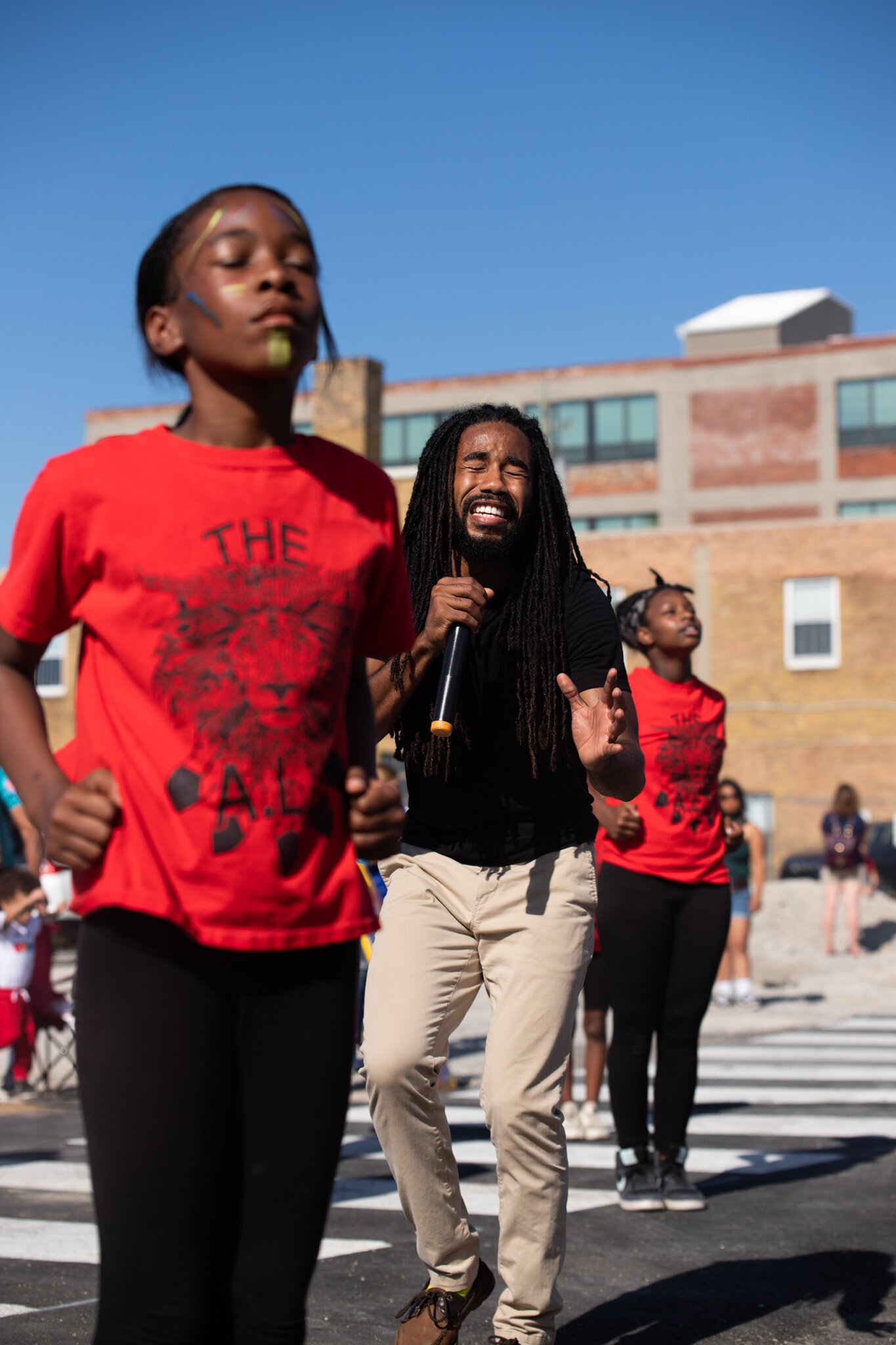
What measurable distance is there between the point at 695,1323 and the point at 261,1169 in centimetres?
246

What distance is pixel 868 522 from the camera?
39.8m

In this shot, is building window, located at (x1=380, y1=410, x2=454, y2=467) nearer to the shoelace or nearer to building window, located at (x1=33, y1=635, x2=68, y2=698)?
building window, located at (x1=33, y1=635, x2=68, y2=698)

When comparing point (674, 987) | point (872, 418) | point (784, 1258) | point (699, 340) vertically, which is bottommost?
point (784, 1258)

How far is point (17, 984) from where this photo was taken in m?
9.93

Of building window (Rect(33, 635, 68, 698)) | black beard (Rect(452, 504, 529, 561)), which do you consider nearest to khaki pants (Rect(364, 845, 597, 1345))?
black beard (Rect(452, 504, 529, 561))

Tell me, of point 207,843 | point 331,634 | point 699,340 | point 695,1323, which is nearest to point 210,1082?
point 207,843

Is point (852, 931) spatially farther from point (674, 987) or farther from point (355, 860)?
point (355, 860)

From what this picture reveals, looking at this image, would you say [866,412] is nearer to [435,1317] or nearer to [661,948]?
[661,948]

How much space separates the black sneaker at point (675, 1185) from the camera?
601 centimetres

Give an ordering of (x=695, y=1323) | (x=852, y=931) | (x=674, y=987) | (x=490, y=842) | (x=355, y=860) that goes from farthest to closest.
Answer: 1. (x=852, y=931)
2. (x=674, y=987)
3. (x=695, y=1323)
4. (x=490, y=842)
5. (x=355, y=860)

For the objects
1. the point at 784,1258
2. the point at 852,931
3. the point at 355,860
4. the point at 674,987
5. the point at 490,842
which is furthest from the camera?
the point at 852,931

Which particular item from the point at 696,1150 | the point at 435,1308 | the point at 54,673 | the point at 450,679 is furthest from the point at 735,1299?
the point at 54,673

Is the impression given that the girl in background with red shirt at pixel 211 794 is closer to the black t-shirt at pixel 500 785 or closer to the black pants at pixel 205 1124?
the black pants at pixel 205 1124

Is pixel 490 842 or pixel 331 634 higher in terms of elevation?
pixel 331 634
